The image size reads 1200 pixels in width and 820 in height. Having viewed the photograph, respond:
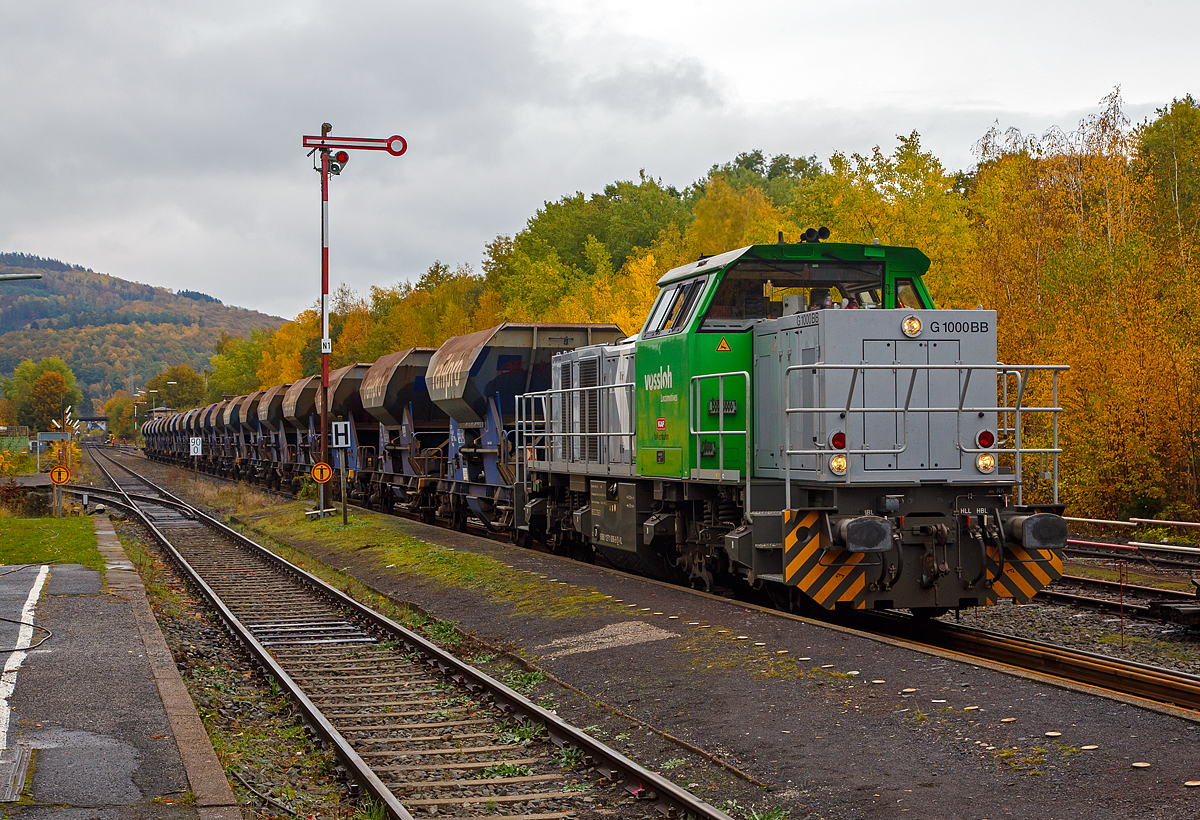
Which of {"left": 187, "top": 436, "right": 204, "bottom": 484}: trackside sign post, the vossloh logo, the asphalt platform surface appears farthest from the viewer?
{"left": 187, "top": 436, "right": 204, "bottom": 484}: trackside sign post

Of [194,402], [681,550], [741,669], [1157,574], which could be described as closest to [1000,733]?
[741,669]

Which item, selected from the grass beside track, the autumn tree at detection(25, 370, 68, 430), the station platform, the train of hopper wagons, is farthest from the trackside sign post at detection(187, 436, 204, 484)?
the autumn tree at detection(25, 370, 68, 430)

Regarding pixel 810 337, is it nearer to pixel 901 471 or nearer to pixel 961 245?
pixel 901 471

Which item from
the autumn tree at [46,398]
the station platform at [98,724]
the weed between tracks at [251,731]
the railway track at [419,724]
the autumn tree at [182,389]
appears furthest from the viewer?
the autumn tree at [46,398]

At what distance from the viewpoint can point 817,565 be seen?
9680 mm

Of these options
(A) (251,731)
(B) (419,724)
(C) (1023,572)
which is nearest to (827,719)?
(B) (419,724)

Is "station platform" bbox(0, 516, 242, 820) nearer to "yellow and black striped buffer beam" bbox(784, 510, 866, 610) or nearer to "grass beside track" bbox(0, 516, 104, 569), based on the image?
"yellow and black striped buffer beam" bbox(784, 510, 866, 610)

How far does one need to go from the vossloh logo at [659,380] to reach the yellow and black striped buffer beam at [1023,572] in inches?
153

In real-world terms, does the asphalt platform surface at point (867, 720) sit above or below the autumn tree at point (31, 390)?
below

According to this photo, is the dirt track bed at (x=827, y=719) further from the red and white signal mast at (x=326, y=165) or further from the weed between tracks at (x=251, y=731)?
the red and white signal mast at (x=326, y=165)

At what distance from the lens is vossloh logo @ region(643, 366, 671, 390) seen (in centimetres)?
1192

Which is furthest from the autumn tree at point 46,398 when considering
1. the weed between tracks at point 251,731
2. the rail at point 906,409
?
the rail at point 906,409

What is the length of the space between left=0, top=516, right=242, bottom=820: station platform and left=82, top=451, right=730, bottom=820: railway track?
96 cm

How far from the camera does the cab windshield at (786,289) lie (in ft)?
36.0
